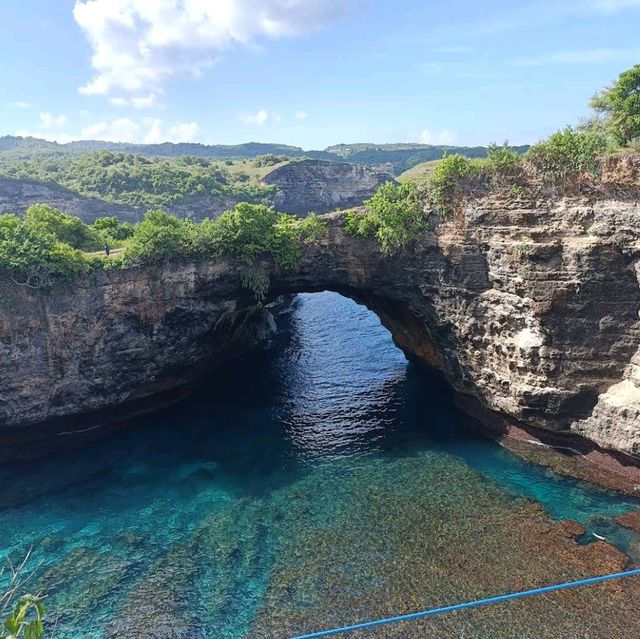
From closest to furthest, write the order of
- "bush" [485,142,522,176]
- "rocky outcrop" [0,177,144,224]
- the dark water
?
the dark water < "bush" [485,142,522,176] < "rocky outcrop" [0,177,144,224]

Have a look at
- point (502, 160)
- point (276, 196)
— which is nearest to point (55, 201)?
point (276, 196)

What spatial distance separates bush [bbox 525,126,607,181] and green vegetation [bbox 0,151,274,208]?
64.8 meters

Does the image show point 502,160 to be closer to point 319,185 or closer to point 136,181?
point 136,181

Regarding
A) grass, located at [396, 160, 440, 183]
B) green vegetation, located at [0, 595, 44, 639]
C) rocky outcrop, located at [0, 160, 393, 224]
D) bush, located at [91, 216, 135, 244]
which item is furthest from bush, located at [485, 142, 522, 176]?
rocky outcrop, located at [0, 160, 393, 224]

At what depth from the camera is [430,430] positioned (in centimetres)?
2630

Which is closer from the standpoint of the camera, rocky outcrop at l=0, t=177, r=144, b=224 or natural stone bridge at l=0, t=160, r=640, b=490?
natural stone bridge at l=0, t=160, r=640, b=490

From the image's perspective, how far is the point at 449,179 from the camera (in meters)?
24.0

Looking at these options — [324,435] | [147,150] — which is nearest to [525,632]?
[324,435]

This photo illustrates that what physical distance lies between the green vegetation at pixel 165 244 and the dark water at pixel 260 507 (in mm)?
9179

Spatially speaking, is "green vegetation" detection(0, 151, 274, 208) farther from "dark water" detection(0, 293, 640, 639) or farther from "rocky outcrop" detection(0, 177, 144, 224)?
"dark water" detection(0, 293, 640, 639)

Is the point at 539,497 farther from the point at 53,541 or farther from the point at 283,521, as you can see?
the point at 53,541

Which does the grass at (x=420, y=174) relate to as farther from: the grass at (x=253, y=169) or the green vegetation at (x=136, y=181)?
the green vegetation at (x=136, y=181)

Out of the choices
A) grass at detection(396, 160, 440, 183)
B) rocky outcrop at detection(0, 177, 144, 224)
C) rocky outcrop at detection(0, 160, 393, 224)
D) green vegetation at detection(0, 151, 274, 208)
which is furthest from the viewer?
green vegetation at detection(0, 151, 274, 208)

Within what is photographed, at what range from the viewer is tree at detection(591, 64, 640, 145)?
20.5 meters
